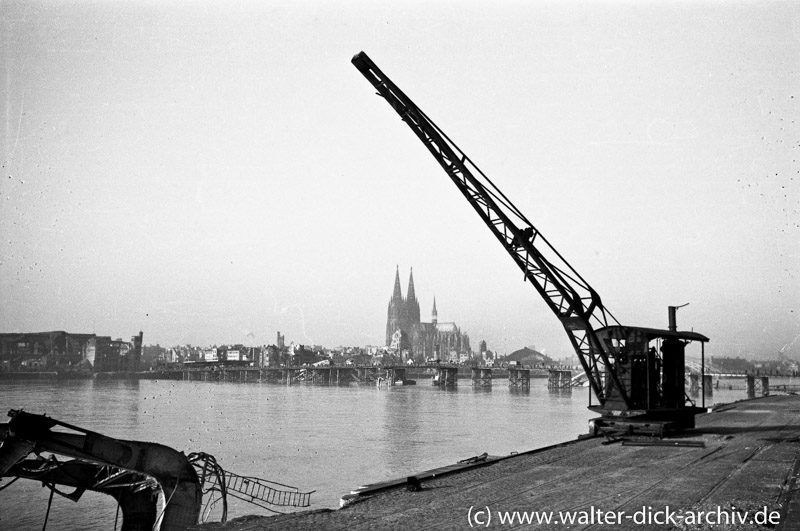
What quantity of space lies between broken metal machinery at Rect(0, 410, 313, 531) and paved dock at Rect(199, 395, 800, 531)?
2.23m

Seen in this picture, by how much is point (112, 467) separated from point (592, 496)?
10.7m

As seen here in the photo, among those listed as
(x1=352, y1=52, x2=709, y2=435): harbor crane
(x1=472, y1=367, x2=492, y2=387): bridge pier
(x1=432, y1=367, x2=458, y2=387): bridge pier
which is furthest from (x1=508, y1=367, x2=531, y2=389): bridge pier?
(x1=352, y1=52, x2=709, y2=435): harbor crane

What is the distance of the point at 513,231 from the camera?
25.2m

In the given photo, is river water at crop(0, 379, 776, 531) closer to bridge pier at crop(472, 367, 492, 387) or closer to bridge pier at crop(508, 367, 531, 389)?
bridge pier at crop(508, 367, 531, 389)

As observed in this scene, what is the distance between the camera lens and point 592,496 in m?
13.2

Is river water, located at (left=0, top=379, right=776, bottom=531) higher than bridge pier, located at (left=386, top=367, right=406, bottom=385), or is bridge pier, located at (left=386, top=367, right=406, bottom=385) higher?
river water, located at (left=0, top=379, right=776, bottom=531)

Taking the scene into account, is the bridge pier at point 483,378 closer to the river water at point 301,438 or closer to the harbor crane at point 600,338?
the river water at point 301,438

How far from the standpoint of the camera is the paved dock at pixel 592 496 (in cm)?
1092

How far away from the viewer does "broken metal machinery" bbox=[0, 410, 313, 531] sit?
1219cm

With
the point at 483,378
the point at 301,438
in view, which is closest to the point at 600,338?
the point at 301,438

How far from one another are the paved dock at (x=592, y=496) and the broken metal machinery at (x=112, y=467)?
7.33 feet

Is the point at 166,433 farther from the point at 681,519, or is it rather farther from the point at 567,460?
the point at 681,519

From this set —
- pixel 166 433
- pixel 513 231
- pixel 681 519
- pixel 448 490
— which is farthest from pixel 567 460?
pixel 166 433

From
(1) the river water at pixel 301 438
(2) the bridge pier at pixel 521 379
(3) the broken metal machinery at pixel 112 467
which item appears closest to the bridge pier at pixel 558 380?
(2) the bridge pier at pixel 521 379
